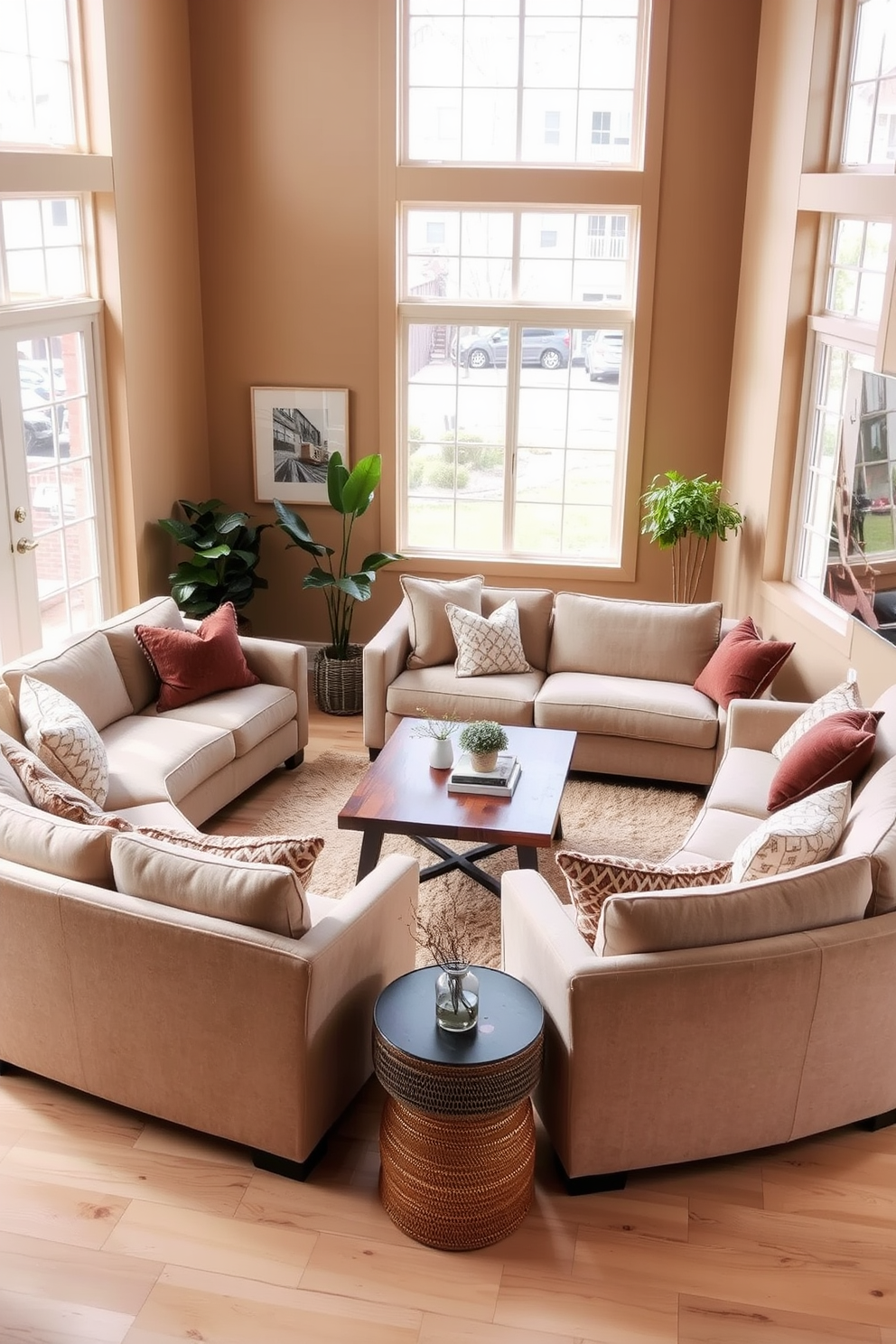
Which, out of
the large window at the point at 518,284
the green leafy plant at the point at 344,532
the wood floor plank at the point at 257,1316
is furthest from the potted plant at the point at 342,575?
the wood floor plank at the point at 257,1316

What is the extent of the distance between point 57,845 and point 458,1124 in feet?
4.65

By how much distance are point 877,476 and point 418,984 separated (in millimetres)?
3073

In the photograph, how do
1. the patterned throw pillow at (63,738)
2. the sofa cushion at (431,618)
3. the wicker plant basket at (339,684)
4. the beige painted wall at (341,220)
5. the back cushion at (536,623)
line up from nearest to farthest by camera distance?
1. the patterned throw pillow at (63,738)
2. the sofa cushion at (431,618)
3. the back cushion at (536,623)
4. the beige painted wall at (341,220)
5. the wicker plant basket at (339,684)

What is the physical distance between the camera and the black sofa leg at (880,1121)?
12.1 ft

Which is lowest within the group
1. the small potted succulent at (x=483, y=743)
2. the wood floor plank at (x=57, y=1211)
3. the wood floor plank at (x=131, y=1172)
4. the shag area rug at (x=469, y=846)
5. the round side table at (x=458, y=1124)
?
the shag area rug at (x=469, y=846)

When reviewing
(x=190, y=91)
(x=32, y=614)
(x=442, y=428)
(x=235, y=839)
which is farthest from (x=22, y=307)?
(x=235, y=839)

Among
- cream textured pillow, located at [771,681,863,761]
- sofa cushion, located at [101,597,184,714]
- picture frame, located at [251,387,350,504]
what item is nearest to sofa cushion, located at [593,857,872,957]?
cream textured pillow, located at [771,681,863,761]

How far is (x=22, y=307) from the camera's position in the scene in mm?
5836

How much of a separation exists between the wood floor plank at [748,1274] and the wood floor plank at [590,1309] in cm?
4

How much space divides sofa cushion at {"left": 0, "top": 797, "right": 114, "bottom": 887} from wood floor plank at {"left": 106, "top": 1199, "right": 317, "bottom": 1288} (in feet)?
3.06

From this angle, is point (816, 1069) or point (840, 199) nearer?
point (816, 1069)

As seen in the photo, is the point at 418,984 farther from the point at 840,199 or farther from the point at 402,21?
the point at 402,21

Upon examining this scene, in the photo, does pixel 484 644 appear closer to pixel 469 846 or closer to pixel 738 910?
pixel 469 846

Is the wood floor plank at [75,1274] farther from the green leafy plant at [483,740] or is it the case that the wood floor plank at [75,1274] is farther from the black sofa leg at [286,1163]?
the green leafy plant at [483,740]
